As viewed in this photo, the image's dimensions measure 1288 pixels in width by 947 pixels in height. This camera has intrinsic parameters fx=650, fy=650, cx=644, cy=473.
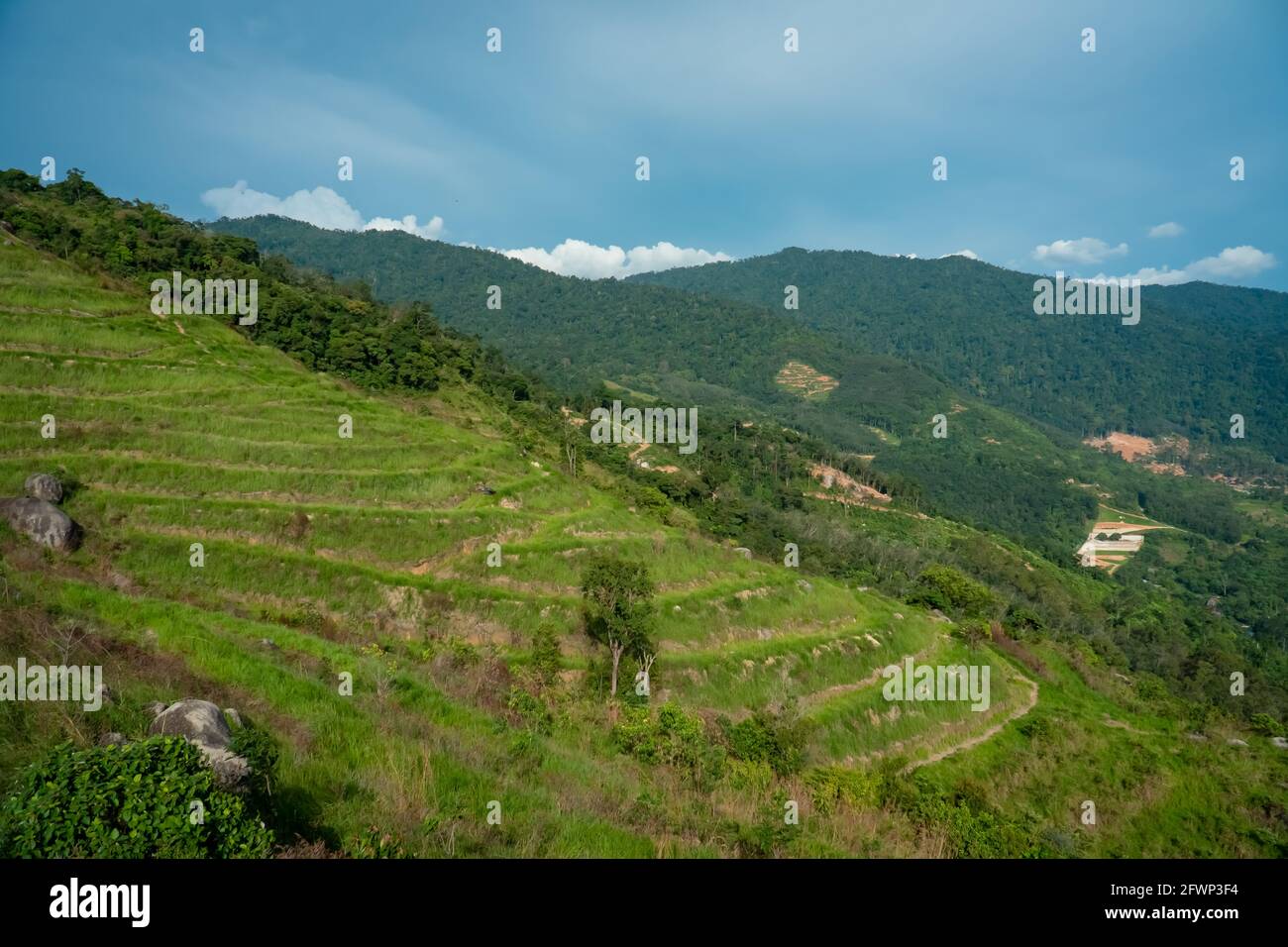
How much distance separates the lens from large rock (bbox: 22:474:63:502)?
2431 cm

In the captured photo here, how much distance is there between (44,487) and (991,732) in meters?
43.2

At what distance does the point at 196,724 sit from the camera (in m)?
7.52

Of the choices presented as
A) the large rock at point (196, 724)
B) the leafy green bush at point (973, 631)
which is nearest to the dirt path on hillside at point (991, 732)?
the leafy green bush at point (973, 631)

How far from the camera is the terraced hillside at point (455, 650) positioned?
927 centimetres

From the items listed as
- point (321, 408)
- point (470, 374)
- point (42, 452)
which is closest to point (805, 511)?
point (470, 374)

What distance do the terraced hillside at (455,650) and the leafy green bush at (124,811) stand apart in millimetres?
1375

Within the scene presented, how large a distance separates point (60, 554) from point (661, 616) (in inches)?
887

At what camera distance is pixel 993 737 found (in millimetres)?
32531

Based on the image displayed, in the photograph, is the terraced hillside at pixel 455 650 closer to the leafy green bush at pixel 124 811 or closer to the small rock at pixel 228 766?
the small rock at pixel 228 766

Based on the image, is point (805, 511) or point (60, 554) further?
point (805, 511)

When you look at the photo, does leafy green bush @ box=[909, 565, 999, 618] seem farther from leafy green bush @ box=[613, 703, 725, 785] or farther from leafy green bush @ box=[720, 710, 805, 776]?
leafy green bush @ box=[613, 703, 725, 785]

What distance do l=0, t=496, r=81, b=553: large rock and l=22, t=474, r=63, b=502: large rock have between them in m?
1.26
